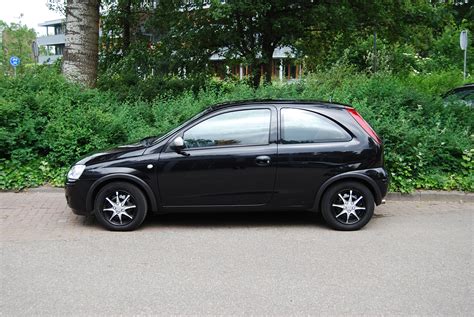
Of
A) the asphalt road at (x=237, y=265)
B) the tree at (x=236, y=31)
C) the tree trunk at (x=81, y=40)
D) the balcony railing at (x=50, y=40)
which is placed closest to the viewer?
the asphalt road at (x=237, y=265)

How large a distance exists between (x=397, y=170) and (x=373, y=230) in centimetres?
214

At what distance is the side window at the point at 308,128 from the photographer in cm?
649

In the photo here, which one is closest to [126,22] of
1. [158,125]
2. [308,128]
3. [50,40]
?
[158,125]

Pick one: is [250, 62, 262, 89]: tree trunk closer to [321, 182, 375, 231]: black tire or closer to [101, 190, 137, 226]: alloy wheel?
Answer: [321, 182, 375, 231]: black tire

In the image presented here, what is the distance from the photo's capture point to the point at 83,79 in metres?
11.8

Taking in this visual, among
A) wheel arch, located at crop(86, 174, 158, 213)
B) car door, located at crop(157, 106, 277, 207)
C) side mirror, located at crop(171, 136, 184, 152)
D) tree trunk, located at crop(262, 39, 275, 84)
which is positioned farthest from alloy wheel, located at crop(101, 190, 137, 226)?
tree trunk, located at crop(262, 39, 275, 84)

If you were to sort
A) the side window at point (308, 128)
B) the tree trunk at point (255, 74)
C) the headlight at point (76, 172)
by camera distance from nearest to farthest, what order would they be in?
the headlight at point (76, 172) → the side window at point (308, 128) → the tree trunk at point (255, 74)

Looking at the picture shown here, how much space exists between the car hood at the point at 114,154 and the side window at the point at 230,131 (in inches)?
23.9

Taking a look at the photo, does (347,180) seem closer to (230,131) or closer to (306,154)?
(306,154)

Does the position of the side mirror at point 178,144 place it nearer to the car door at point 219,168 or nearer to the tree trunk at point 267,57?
the car door at point 219,168

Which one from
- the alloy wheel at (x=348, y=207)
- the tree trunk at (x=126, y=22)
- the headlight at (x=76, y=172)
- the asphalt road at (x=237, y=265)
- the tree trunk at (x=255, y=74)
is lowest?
the asphalt road at (x=237, y=265)

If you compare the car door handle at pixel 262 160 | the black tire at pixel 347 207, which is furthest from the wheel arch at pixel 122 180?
the black tire at pixel 347 207

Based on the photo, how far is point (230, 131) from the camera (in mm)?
6477

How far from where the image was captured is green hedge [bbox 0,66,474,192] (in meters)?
8.44
